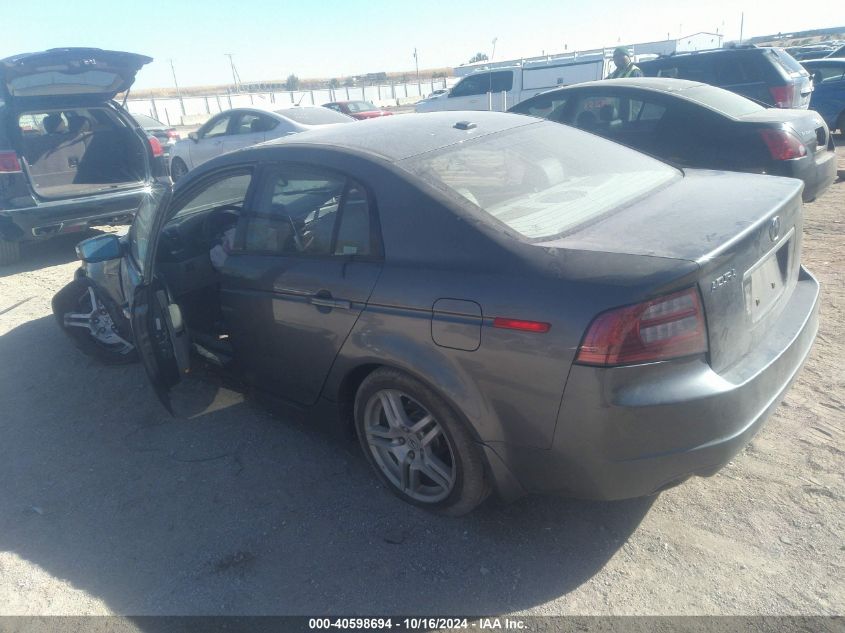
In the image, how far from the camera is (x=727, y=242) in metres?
2.22

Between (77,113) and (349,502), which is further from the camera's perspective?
(77,113)

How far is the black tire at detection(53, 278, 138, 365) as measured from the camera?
4.43m

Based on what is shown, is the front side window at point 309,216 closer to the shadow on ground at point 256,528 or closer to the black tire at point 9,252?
the shadow on ground at point 256,528

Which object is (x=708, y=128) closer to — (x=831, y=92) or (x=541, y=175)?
(x=541, y=175)

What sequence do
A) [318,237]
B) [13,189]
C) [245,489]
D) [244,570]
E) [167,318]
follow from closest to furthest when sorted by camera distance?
[244,570] < [318,237] < [245,489] < [167,318] < [13,189]

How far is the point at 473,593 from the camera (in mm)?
2402

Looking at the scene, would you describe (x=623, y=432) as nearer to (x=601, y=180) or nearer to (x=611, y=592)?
(x=611, y=592)

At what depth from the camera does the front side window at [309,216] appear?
9.13ft

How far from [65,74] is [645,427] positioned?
736 centimetres

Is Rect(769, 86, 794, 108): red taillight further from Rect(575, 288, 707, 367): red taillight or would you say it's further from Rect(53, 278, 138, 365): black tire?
Rect(53, 278, 138, 365): black tire

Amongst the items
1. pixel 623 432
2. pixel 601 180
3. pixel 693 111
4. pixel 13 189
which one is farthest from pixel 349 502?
pixel 13 189

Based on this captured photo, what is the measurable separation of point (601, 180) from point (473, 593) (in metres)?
1.93

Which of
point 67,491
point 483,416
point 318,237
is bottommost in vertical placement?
point 67,491

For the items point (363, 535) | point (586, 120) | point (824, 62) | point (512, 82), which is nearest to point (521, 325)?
point (363, 535)
